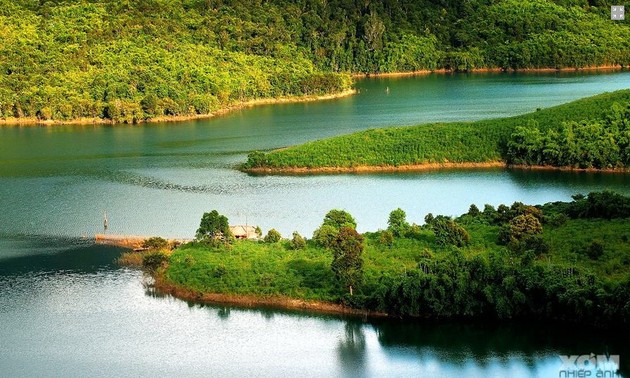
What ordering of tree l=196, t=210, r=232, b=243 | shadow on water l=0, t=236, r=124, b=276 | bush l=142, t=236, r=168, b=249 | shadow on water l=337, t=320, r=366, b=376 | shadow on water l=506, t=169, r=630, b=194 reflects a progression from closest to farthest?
shadow on water l=337, t=320, r=366, b=376, tree l=196, t=210, r=232, b=243, shadow on water l=0, t=236, r=124, b=276, bush l=142, t=236, r=168, b=249, shadow on water l=506, t=169, r=630, b=194

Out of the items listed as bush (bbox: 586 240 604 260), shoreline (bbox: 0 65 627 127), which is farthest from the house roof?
shoreline (bbox: 0 65 627 127)

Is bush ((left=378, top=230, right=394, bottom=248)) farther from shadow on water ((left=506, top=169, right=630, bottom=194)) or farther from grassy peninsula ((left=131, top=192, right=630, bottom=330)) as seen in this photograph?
shadow on water ((left=506, top=169, right=630, bottom=194))

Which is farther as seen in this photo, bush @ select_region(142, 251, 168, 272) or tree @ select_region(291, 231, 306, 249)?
tree @ select_region(291, 231, 306, 249)

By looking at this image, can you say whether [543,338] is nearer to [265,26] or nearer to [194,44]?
[194,44]

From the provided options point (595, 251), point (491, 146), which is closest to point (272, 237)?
point (595, 251)

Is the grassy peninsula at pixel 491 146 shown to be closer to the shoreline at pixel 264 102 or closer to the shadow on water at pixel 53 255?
the shadow on water at pixel 53 255

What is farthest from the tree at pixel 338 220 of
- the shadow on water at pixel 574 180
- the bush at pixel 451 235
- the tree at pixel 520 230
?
the shadow on water at pixel 574 180

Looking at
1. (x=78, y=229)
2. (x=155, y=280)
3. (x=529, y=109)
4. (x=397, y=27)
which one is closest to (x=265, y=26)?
(x=397, y=27)
